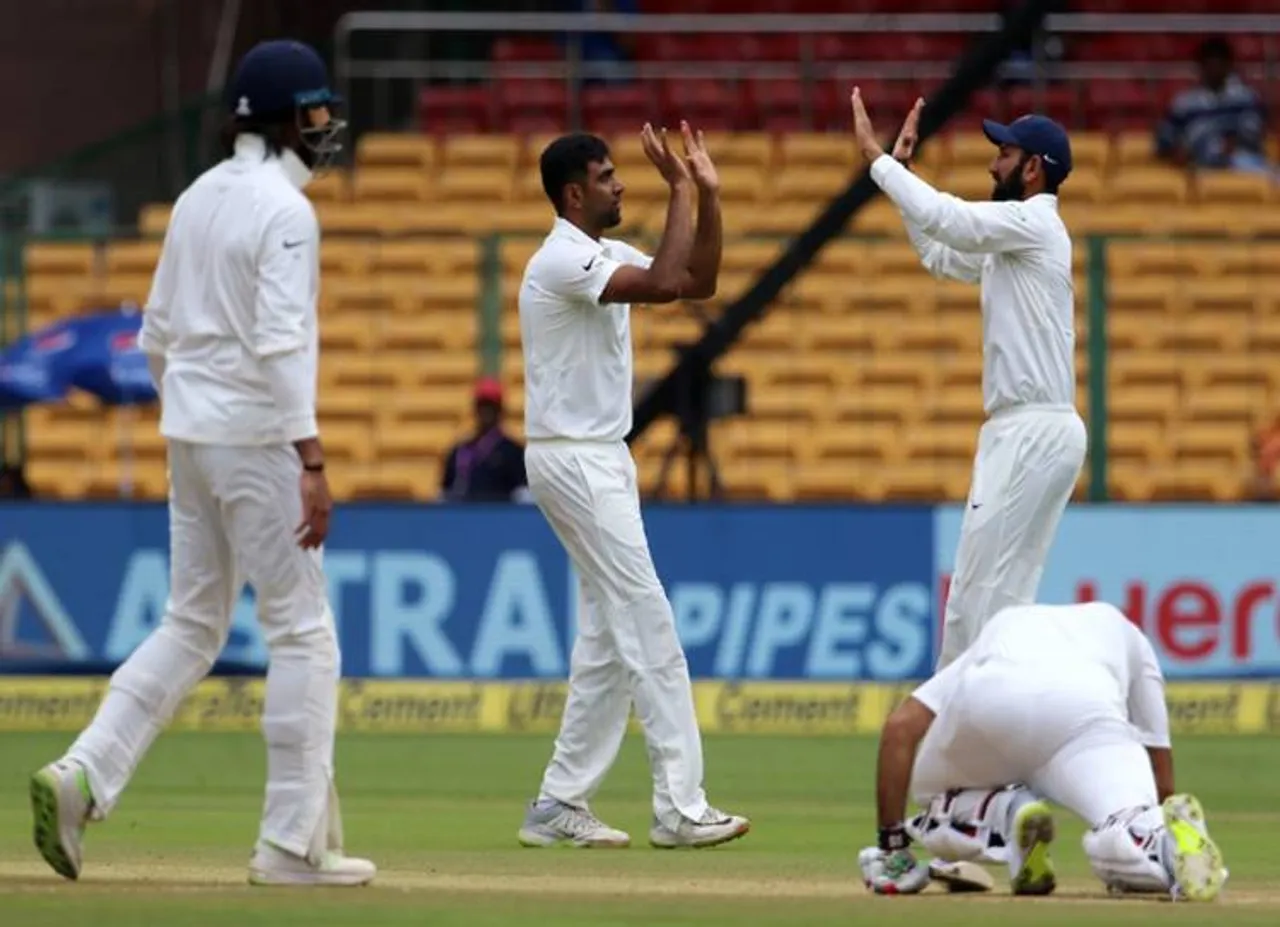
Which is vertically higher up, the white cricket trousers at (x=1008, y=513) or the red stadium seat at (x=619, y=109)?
the red stadium seat at (x=619, y=109)

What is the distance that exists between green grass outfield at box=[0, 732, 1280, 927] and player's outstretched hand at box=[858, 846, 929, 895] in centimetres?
5

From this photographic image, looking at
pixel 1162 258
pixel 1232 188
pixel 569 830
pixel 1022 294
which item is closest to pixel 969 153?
pixel 1232 188

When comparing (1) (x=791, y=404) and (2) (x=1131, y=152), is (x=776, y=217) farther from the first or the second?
(1) (x=791, y=404)

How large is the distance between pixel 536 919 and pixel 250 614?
29.1ft

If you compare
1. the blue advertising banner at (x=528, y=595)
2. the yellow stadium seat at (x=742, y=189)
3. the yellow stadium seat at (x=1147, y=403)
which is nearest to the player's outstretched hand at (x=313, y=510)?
the blue advertising banner at (x=528, y=595)

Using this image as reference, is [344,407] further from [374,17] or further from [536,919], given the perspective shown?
[536,919]

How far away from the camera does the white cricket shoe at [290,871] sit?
282 inches

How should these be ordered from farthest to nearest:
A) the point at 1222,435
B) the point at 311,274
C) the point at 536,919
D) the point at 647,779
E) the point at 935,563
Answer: the point at 1222,435
the point at 935,563
the point at 647,779
the point at 311,274
the point at 536,919

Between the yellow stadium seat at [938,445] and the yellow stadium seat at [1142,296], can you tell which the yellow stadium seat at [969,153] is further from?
the yellow stadium seat at [938,445]

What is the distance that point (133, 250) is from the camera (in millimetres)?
18875

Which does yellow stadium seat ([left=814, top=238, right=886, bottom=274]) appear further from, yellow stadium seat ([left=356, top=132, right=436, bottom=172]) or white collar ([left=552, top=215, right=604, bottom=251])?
white collar ([left=552, top=215, right=604, bottom=251])

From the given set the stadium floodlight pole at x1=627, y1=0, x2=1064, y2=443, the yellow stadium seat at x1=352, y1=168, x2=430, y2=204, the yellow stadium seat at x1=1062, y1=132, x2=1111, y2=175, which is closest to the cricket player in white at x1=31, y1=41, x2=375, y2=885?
the stadium floodlight pole at x1=627, y1=0, x2=1064, y2=443

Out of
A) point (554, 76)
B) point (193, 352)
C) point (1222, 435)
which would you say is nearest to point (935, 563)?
point (1222, 435)

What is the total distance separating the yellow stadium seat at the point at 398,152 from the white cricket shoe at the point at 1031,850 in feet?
42.3
